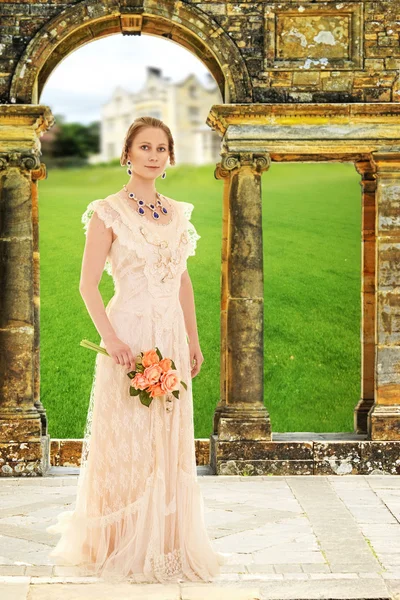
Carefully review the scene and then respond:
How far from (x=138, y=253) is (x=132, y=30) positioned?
4885 millimetres

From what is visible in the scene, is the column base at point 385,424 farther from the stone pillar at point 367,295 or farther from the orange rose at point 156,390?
the orange rose at point 156,390

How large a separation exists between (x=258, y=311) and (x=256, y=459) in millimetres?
1341

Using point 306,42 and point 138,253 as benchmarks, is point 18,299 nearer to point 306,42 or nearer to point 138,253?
point 306,42

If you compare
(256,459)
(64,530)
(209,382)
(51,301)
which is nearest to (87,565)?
(64,530)

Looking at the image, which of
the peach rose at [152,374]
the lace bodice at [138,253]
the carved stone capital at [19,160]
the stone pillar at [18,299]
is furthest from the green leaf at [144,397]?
the carved stone capital at [19,160]

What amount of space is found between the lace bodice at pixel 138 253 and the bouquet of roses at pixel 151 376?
1.12 ft

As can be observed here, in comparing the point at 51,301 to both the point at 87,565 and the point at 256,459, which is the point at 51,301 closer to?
the point at 256,459

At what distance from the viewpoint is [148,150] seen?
18.3 feet

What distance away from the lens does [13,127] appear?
9.30 metres

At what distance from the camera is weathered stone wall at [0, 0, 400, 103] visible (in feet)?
31.3

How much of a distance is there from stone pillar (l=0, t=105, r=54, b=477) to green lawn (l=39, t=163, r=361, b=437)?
449 cm

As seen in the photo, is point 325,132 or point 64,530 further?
point 325,132

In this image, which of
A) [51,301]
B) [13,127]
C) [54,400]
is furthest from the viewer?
[51,301]

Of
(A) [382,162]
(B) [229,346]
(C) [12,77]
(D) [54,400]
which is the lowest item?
(D) [54,400]
